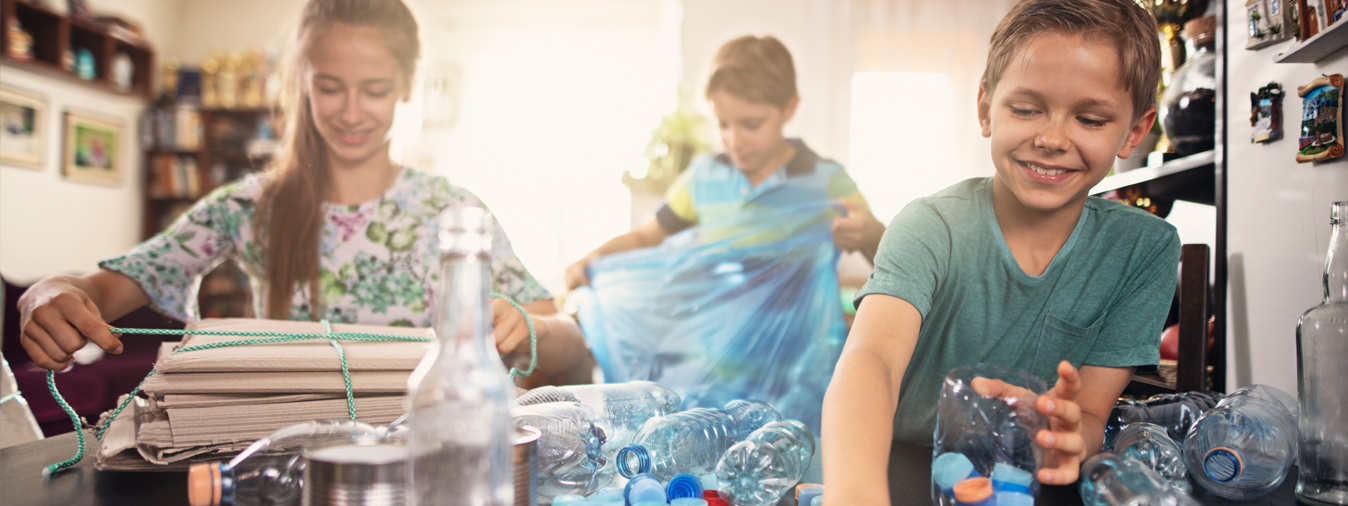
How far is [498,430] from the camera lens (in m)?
0.31

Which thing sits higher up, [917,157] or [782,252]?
[917,157]

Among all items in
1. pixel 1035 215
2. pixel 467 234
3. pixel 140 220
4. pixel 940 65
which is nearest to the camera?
pixel 467 234

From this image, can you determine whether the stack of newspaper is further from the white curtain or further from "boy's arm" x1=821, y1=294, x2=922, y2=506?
the white curtain

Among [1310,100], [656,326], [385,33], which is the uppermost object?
[385,33]

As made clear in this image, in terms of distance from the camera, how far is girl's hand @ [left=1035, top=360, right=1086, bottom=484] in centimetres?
46

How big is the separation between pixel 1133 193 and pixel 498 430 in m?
0.97

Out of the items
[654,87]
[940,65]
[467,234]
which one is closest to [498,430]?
[467,234]

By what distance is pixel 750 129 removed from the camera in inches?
80.4

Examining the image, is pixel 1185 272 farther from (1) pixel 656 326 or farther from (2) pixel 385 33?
(2) pixel 385 33

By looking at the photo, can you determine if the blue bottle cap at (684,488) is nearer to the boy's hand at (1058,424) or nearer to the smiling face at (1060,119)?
the boy's hand at (1058,424)

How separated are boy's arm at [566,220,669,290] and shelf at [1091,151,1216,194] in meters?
1.05

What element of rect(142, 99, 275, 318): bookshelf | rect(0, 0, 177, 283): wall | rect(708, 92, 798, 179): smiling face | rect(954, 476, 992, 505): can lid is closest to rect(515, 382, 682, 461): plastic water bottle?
rect(954, 476, 992, 505): can lid

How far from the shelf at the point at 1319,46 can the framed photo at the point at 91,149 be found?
4317mm

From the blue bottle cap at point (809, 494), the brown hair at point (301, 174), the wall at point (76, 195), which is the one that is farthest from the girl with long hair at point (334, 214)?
the wall at point (76, 195)
